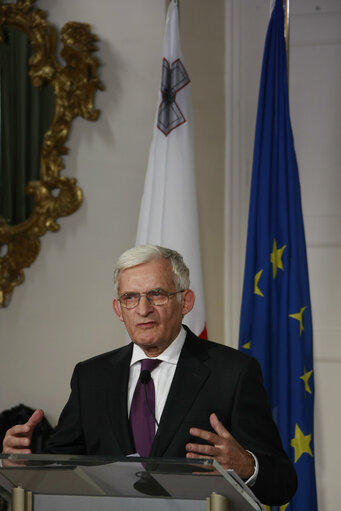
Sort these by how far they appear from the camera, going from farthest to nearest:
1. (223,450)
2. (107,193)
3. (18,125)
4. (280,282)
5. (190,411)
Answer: (18,125) < (107,193) < (280,282) < (190,411) < (223,450)

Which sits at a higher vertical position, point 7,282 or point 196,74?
point 196,74

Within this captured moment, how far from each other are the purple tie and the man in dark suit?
0.01 meters

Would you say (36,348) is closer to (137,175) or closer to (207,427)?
(137,175)

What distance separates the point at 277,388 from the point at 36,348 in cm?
166

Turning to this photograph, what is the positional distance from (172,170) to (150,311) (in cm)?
172

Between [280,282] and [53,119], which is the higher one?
[53,119]

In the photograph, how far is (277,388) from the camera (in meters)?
4.05

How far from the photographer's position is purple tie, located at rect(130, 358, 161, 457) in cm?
265

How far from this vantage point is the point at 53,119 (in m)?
4.92

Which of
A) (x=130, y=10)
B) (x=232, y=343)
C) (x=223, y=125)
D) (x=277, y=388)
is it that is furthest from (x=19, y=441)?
(x=130, y=10)

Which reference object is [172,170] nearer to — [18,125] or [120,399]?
[18,125]

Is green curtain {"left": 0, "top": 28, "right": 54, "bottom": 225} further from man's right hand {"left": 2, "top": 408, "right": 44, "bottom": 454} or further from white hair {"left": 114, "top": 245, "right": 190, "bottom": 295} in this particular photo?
man's right hand {"left": 2, "top": 408, "right": 44, "bottom": 454}

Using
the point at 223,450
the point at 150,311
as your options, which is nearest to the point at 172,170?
the point at 150,311

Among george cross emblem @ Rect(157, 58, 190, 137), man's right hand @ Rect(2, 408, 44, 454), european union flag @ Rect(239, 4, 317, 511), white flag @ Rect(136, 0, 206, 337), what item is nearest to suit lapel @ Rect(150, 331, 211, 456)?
man's right hand @ Rect(2, 408, 44, 454)
